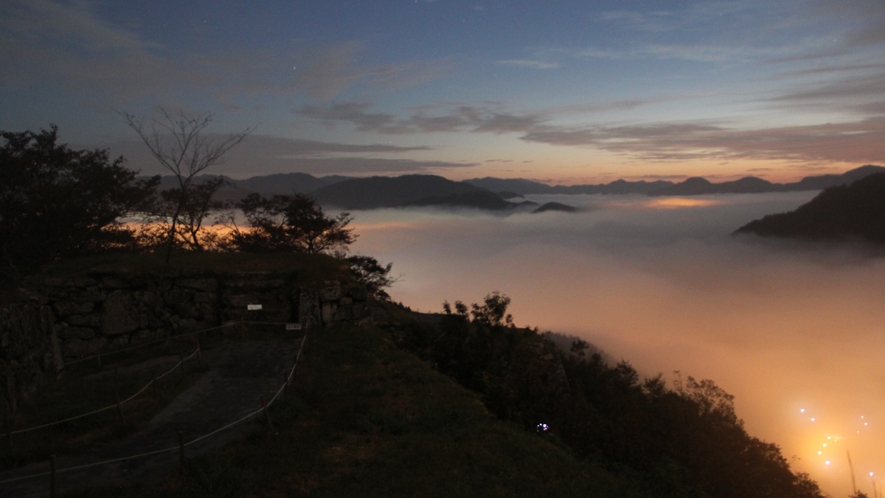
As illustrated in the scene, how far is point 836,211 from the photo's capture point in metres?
165

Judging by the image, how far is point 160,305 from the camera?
567 inches

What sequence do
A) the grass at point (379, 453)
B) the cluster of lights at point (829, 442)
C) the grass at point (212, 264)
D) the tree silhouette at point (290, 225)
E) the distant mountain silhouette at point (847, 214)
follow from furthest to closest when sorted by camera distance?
the distant mountain silhouette at point (847, 214), the cluster of lights at point (829, 442), the tree silhouette at point (290, 225), the grass at point (212, 264), the grass at point (379, 453)

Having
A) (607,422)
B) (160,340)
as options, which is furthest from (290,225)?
(607,422)

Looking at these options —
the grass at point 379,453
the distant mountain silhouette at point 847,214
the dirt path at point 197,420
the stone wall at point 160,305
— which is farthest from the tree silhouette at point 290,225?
the distant mountain silhouette at point 847,214

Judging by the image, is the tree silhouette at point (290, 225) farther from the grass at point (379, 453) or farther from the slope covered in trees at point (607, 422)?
the grass at point (379, 453)

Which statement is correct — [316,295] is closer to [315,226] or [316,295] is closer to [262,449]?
[262,449]

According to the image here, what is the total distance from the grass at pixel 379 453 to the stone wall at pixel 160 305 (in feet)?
11.1

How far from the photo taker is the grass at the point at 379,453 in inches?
273

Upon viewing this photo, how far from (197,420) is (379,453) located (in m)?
3.53

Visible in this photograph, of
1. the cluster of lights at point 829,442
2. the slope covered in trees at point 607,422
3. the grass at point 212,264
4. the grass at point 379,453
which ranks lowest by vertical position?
the cluster of lights at point 829,442

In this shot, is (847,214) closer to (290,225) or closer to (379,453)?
(290,225)

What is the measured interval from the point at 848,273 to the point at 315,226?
193 meters

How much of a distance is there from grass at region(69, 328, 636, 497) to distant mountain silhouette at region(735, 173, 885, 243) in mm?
195546

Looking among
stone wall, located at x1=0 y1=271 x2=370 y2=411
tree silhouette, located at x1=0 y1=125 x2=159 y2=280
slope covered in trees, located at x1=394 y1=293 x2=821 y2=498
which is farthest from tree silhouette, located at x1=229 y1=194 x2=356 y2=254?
slope covered in trees, located at x1=394 y1=293 x2=821 y2=498
